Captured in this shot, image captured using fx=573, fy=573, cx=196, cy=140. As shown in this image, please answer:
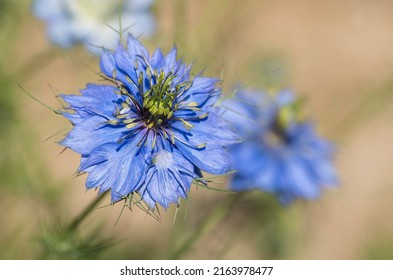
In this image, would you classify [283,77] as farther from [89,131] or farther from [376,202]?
[89,131]

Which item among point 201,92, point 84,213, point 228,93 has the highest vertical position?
point 228,93

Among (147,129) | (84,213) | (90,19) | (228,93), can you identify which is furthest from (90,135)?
(90,19)

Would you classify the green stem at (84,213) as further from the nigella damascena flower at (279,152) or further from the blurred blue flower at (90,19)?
the blurred blue flower at (90,19)

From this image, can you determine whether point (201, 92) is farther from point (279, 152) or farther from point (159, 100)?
point (279, 152)

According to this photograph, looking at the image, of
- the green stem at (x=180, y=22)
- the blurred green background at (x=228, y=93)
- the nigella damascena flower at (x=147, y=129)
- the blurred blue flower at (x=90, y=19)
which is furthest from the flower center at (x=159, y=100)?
the green stem at (x=180, y=22)

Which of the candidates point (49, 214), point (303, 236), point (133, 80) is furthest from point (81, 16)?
point (303, 236)

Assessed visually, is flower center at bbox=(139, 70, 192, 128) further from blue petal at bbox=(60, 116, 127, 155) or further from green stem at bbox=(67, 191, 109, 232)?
green stem at bbox=(67, 191, 109, 232)
